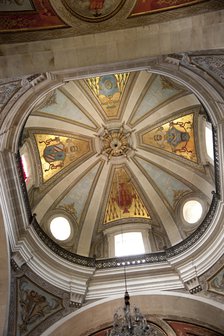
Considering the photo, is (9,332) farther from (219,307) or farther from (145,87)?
(145,87)

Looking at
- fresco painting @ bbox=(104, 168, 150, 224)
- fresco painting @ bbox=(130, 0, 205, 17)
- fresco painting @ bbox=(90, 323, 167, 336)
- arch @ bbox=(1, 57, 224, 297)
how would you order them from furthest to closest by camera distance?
fresco painting @ bbox=(104, 168, 150, 224) < fresco painting @ bbox=(90, 323, 167, 336) < arch @ bbox=(1, 57, 224, 297) < fresco painting @ bbox=(130, 0, 205, 17)

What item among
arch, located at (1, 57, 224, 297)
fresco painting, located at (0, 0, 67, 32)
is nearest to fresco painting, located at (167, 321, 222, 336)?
arch, located at (1, 57, 224, 297)

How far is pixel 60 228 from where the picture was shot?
14477mm

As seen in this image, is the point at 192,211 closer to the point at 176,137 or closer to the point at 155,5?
the point at 176,137

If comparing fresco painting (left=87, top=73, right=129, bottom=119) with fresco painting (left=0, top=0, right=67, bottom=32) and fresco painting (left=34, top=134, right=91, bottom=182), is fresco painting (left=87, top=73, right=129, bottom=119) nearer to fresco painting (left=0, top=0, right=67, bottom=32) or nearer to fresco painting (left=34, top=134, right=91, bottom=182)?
fresco painting (left=34, top=134, right=91, bottom=182)

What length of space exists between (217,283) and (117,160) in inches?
247

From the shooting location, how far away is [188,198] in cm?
1477

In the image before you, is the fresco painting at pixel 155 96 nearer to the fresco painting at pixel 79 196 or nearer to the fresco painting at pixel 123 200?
the fresco painting at pixel 123 200

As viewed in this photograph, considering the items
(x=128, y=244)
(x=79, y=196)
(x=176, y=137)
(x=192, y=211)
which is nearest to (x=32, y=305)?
(x=128, y=244)

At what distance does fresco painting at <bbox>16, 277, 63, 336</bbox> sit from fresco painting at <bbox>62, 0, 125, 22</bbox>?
288 inches

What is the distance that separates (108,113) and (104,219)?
12.5ft

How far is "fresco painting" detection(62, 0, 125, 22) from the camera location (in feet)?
24.2

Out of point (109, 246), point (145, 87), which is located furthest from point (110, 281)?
point (145, 87)

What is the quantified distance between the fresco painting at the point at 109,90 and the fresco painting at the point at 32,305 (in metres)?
6.70
